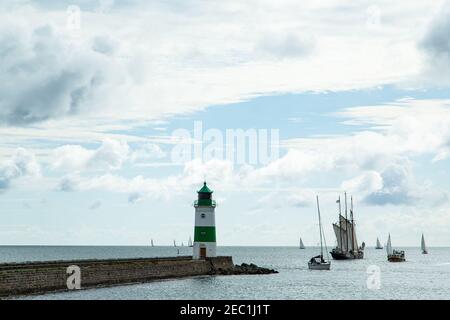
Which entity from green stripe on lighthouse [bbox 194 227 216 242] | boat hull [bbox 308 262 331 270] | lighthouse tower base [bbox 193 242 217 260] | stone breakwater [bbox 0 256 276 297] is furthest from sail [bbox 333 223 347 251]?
green stripe on lighthouse [bbox 194 227 216 242]

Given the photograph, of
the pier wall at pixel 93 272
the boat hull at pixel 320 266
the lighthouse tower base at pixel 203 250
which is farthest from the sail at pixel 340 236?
the lighthouse tower base at pixel 203 250

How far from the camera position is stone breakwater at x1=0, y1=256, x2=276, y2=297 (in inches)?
1766

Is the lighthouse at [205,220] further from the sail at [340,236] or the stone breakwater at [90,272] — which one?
the sail at [340,236]

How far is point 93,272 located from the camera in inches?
2158

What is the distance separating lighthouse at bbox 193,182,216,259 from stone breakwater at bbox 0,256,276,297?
2.17 metres

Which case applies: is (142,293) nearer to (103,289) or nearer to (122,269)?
(103,289)

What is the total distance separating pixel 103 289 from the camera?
53406 millimetres

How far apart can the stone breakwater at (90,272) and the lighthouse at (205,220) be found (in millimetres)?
2169

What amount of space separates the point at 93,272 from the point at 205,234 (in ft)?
71.1

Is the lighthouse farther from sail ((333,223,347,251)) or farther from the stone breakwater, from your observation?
sail ((333,223,347,251))
